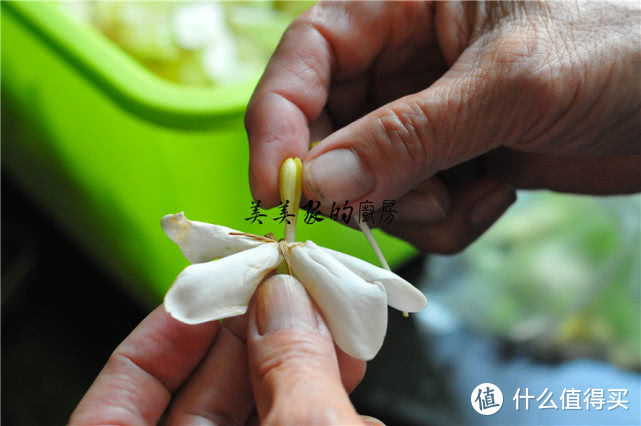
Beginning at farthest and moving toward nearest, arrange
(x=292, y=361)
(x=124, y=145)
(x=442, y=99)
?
1. (x=124, y=145)
2. (x=442, y=99)
3. (x=292, y=361)

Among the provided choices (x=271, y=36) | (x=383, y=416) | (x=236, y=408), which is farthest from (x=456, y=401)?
(x=271, y=36)

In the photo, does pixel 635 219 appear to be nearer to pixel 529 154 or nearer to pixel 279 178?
pixel 529 154

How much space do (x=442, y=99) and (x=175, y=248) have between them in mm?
209

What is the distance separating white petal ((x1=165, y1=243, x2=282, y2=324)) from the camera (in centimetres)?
28

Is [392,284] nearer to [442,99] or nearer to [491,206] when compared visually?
[442,99]

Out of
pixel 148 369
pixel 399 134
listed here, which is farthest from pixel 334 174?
pixel 148 369

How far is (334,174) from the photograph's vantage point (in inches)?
14.2

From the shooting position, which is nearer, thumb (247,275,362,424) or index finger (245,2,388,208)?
thumb (247,275,362,424)

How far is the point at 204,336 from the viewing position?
0.35 metres

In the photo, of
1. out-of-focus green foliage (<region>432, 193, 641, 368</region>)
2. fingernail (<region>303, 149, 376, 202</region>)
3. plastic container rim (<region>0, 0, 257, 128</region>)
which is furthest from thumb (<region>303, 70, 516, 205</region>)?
out-of-focus green foliage (<region>432, 193, 641, 368</region>)

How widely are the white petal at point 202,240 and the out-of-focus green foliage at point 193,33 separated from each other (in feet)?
0.94

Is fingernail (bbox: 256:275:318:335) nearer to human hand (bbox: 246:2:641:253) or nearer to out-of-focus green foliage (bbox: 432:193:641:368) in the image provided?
human hand (bbox: 246:2:641:253)

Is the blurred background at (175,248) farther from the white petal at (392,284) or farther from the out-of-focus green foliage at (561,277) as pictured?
the white petal at (392,284)

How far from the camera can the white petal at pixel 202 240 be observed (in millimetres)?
297
